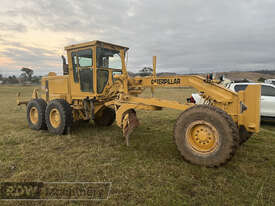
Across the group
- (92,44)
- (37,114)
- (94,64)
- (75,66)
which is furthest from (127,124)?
(37,114)

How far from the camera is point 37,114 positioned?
6.68m

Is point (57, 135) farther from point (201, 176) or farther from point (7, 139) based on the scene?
point (201, 176)

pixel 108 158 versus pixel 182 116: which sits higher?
pixel 182 116

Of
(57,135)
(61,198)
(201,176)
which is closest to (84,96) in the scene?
(57,135)

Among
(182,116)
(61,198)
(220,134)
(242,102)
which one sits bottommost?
(61,198)

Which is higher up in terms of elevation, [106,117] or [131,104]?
[131,104]

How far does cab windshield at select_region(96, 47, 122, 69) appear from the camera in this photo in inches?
223

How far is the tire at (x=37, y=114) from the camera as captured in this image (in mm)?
6469

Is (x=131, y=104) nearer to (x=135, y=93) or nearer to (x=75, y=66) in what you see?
(x=135, y=93)

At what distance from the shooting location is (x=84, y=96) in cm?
600

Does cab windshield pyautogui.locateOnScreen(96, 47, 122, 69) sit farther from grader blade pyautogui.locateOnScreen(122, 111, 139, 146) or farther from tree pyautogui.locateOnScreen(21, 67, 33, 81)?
tree pyautogui.locateOnScreen(21, 67, 33, 81)

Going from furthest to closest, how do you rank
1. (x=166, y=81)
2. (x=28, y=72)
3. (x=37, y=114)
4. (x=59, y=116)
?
(x=28, y=72), (x=37, y=114), (x=59, y=116), (x=166, y=81)

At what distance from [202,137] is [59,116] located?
14.1ft

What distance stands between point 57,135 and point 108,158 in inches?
101
